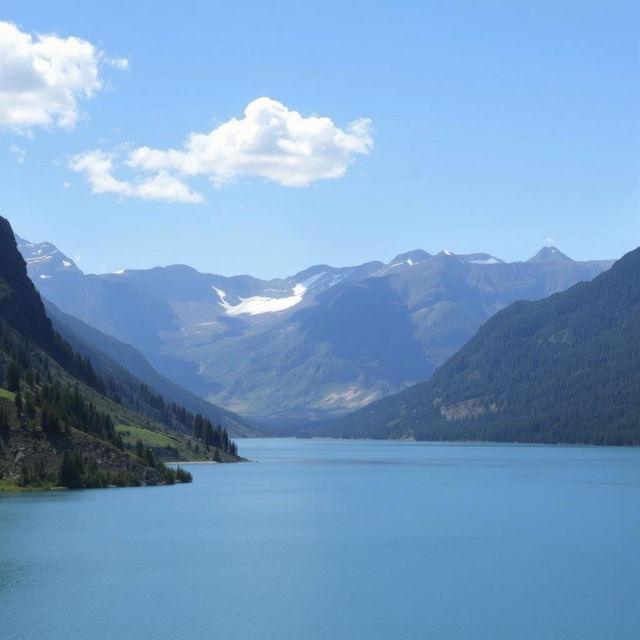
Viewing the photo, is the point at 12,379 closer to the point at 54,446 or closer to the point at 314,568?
the point at 54,446

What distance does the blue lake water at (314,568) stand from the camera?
6981 cm

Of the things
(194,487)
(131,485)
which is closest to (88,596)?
(131,485)

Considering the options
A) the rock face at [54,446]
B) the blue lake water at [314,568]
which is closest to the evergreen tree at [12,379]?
the rock face at [54,446]

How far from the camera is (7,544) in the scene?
99000 millimetres

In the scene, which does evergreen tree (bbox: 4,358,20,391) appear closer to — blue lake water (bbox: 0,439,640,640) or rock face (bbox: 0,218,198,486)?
rock face (bbox: 0,218,198,486)

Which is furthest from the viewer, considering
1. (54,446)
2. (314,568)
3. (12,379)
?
(12,379)

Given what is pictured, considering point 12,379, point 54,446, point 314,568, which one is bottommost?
point 314,568

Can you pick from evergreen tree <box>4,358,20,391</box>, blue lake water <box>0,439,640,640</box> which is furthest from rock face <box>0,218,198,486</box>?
blue lake water <box>0,439,640,640</box>

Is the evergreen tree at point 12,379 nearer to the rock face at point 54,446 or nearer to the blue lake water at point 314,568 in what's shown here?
the rock face at point 54,446

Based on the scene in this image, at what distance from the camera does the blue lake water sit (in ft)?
229

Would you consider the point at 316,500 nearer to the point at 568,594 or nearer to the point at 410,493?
the point at 410,493

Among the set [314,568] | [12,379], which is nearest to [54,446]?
[12,379]

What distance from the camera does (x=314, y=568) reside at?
91.3 meters

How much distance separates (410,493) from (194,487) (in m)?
35.4
